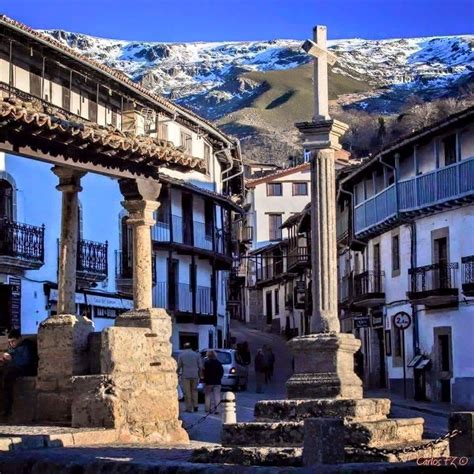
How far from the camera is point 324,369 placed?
11.0m

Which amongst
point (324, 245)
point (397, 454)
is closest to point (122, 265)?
point (324, 245)

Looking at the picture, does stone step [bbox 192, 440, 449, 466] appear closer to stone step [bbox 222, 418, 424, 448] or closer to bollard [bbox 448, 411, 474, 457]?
stone step [bbox 222, 418, 424, 448]

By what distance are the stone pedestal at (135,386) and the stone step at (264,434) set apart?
6.67 ft

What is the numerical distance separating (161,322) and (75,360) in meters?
1.24

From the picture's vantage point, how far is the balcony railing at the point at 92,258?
100 ft

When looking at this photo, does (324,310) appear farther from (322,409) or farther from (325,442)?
(325,442)

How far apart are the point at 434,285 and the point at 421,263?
1.54 meters

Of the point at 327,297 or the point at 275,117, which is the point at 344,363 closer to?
the point at 327,297

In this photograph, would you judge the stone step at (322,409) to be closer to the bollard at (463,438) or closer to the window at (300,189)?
the bollard at (463,438)

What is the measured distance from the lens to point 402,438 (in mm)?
10086

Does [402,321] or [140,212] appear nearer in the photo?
[140,212]

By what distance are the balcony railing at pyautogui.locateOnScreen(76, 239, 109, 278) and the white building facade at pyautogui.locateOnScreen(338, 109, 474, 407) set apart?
7.62 meters

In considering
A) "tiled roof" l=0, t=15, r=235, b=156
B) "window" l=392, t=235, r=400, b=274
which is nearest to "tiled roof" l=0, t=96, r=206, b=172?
"tiled roof" l=0, t=15, r=235, b=156

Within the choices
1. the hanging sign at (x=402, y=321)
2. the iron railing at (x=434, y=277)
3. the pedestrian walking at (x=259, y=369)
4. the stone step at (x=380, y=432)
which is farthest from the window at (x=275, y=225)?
the stone step at (x=380, y=432)
